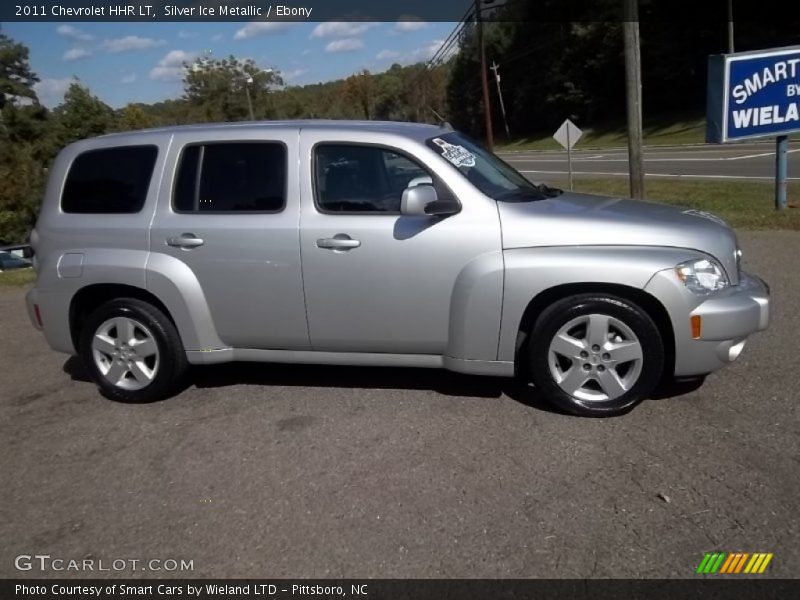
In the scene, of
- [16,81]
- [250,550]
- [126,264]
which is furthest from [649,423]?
[16,81]

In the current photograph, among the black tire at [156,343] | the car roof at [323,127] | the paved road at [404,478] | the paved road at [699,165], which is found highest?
the car roof at [323,127]

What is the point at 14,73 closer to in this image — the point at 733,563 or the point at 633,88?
the point at 633,88

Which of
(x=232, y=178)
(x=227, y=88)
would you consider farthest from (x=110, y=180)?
(x=227, y=88)

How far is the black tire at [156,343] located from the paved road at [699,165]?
18832 millimetres

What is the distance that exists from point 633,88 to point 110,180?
35.4 ft

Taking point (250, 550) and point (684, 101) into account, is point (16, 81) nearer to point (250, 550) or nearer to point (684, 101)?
point (684, 101)

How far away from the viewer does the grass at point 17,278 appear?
35.6 ft

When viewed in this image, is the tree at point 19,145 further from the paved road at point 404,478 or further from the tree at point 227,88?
the paved road at point 404,478

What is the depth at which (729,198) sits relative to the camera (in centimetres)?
1546

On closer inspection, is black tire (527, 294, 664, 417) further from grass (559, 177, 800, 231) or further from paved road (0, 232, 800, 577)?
grass (559, 177, 800, 231)

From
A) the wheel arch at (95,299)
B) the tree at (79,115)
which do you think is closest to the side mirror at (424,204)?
the wheel arch at (95,299)

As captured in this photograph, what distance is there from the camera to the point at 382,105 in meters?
68.7
